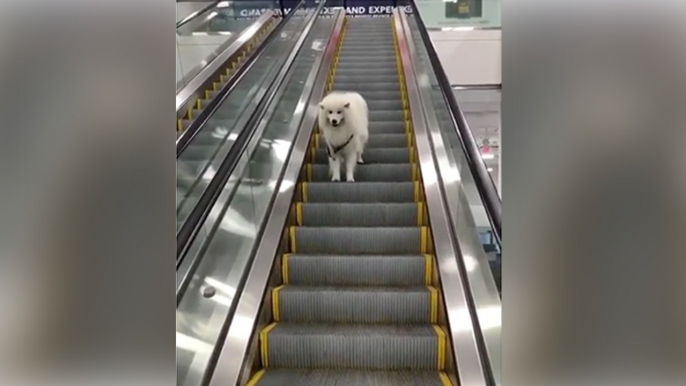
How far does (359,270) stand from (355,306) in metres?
0.39

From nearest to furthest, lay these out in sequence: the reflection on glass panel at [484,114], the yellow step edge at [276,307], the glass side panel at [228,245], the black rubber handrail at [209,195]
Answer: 1. the black rubber handrail at [209,195]
2. the glass side panel at [228,245]
3. the yellow step edge at [276,307]
4. the reflection on glass panel at [484,114]

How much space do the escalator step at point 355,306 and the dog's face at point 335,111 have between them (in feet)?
6.78

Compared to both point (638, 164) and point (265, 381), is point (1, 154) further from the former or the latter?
point (265, 381)

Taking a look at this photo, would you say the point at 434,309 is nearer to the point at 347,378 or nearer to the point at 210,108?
the point at 347,378

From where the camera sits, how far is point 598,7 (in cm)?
129

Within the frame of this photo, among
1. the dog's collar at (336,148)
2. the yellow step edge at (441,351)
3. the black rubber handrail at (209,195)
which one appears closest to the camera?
the black rubber handrail at (209,195)

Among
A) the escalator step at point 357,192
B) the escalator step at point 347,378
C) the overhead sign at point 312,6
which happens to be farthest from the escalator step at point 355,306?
the overhead sign at point 312,6

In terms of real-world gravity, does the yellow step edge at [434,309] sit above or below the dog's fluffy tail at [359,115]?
below

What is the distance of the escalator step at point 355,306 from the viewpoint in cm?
353

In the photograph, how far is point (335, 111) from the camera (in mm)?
5270

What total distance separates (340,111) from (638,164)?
4152mm

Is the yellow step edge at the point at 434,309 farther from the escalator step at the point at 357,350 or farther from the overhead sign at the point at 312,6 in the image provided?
the overhead sign at the point at 312,6

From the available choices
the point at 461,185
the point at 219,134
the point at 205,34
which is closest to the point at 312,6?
the point at 205,34

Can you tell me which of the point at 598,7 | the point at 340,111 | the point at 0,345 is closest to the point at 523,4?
the point at 598,7
